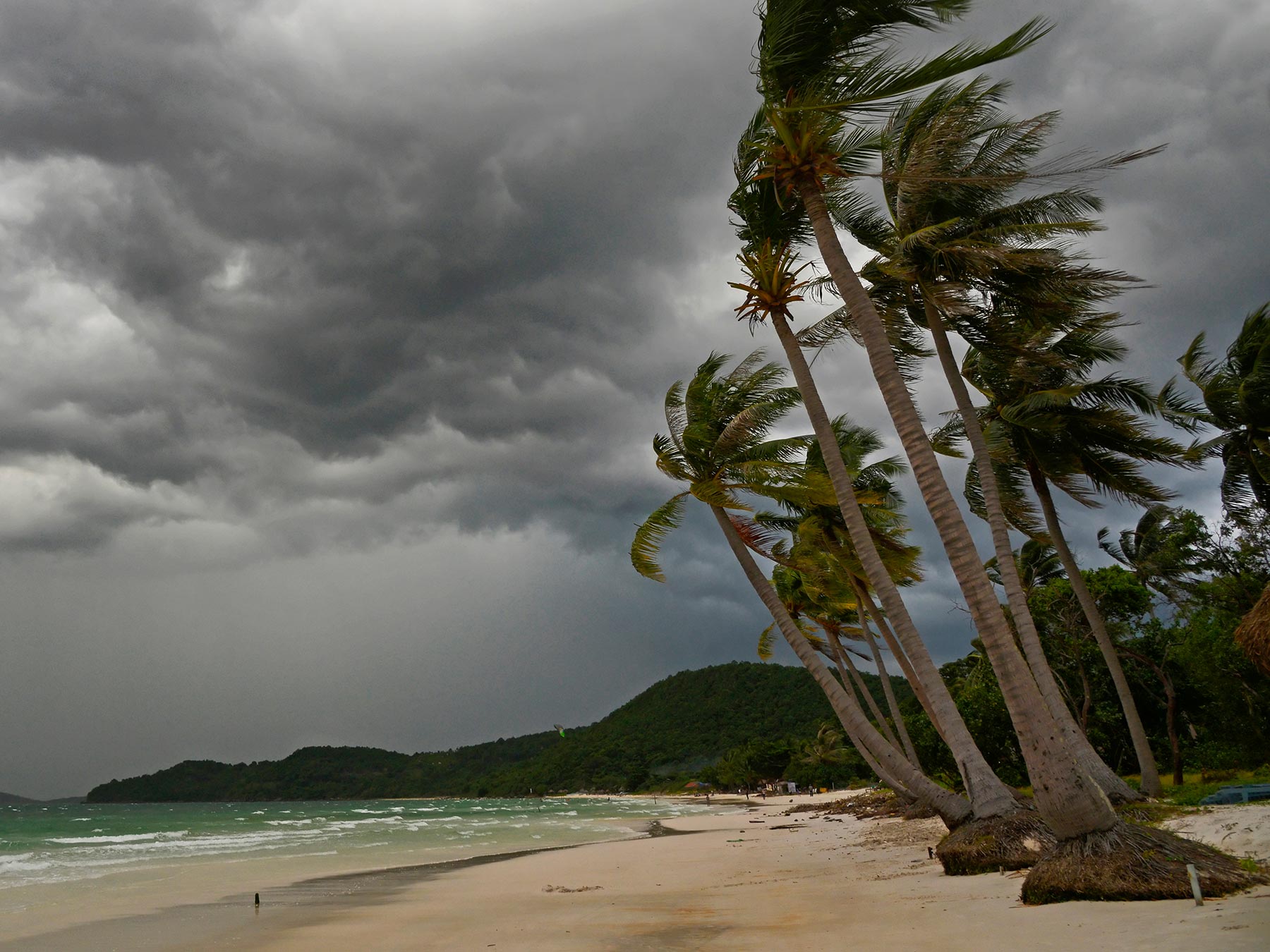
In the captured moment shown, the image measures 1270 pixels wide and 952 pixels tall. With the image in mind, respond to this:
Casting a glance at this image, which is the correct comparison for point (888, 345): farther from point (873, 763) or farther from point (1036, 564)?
point (1036, 564)

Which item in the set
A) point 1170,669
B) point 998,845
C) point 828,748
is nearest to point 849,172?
point 998,845

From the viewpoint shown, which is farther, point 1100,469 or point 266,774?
point 266,774

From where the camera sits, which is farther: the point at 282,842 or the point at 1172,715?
the point at 282,842

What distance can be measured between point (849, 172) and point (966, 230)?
11.6 ft

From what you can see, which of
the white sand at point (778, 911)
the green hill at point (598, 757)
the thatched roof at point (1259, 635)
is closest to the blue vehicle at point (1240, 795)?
the white sand at point (778, 911)

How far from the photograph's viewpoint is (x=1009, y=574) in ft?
42.3

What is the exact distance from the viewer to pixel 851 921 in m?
8.34

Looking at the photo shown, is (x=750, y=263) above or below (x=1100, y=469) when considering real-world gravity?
above

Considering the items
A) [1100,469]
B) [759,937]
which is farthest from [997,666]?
[1100,469]

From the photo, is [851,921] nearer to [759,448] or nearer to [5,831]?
[759,448]

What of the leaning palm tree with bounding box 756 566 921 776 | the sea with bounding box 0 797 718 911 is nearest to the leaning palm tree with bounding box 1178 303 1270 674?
the leaning palm tree with bounding box 756 566 921 776

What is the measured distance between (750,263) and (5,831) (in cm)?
7008

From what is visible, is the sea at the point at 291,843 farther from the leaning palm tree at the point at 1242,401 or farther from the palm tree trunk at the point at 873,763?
the leaning palm tree at the point at 1242,401

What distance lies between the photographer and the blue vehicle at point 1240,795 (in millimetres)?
12781
